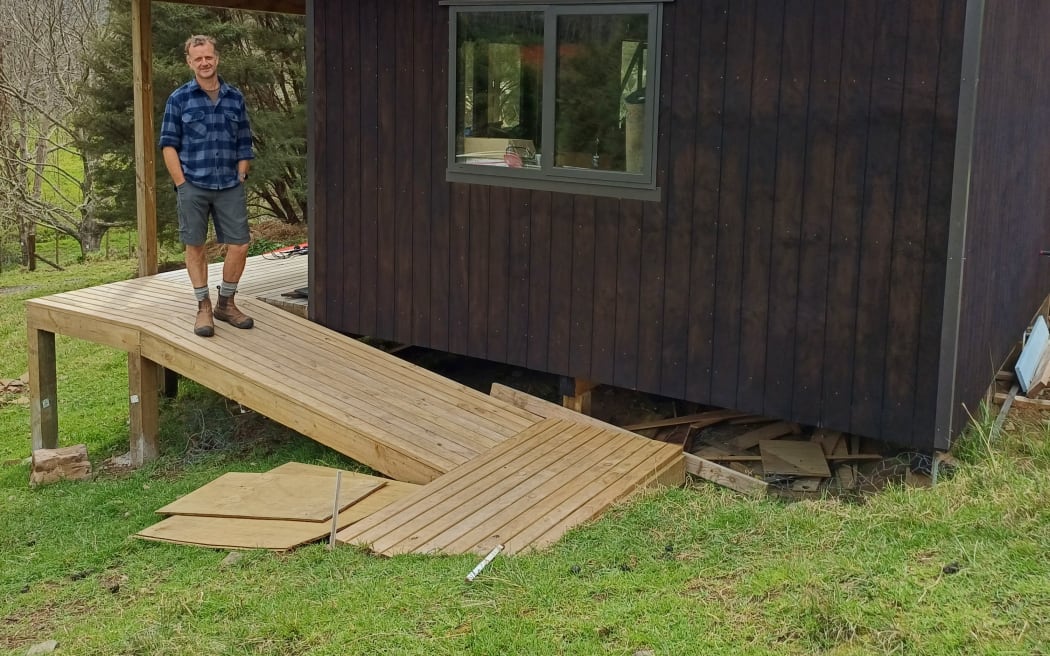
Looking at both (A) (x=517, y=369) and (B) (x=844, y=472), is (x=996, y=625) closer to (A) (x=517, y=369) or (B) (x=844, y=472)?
(B) (x=844, y=472)

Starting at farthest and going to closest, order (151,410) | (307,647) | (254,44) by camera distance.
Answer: (254,44) < (151,410) < (307,647)

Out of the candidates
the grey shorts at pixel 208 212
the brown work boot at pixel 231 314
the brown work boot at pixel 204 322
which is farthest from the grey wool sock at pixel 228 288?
the grey shorts at pixel 208 212

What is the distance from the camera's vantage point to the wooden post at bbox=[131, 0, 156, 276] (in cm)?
809

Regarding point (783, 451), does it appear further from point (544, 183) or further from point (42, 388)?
point (42, 388)

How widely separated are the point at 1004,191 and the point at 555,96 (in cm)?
273

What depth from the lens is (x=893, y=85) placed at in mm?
5277

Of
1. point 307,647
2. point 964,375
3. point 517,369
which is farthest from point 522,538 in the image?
point 517,369

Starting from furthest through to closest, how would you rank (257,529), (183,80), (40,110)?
1. (40,110)
2. (183,80)
3. (257,529)

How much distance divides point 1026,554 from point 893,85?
7.83 ft

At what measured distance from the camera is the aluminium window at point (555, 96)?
6035mm

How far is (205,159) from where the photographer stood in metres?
6.84

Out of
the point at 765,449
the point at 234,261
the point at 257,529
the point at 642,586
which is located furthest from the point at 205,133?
the point at 642,586

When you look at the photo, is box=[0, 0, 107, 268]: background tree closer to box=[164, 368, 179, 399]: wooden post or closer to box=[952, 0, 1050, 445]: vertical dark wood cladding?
box=[164, 368, 179, 399]: wooden post

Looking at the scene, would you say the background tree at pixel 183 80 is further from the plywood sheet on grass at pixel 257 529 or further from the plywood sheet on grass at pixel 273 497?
the plywood sheet on grass at pixel 257 529
